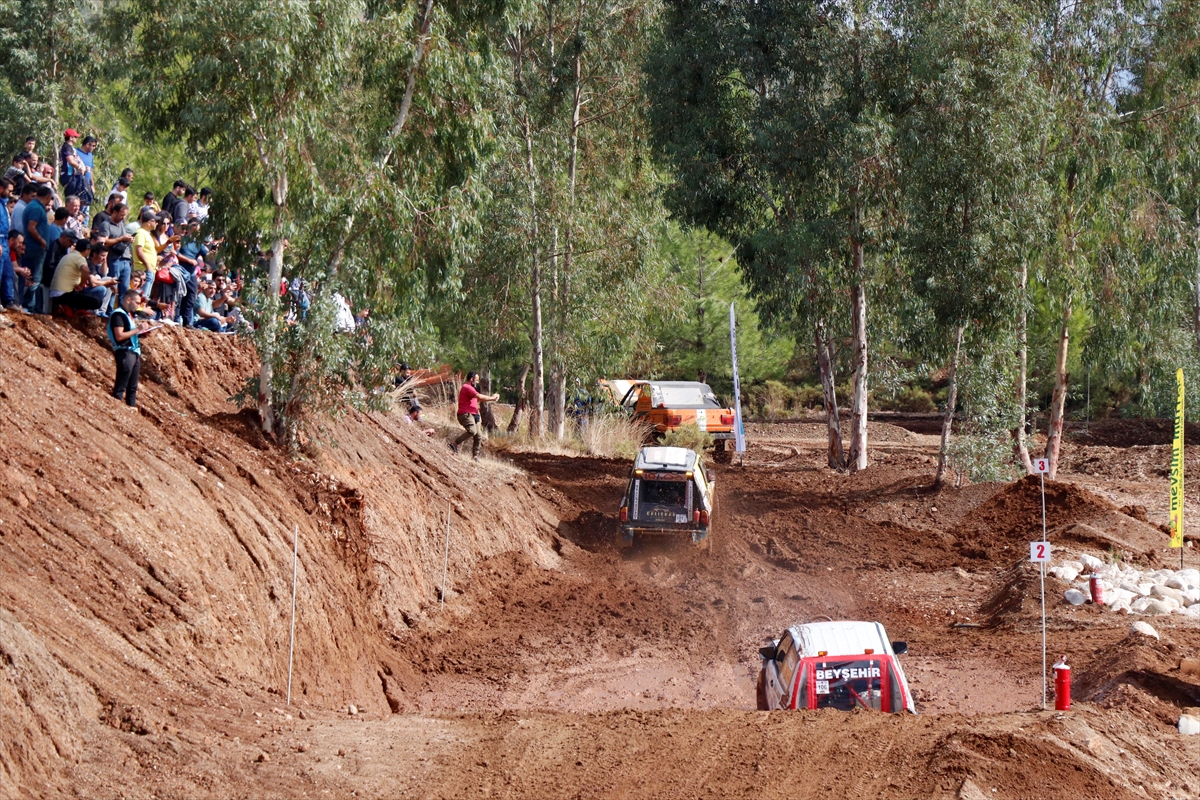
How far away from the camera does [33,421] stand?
1208 centimetres

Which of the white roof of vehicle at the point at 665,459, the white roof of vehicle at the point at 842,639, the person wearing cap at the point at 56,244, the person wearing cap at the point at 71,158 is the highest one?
the person wearing cap at the point at 71,158

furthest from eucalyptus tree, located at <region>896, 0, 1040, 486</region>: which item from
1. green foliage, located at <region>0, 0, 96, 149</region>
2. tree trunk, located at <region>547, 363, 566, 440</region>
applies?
green foliage, located at <region>0, 0, 96, 149</region>

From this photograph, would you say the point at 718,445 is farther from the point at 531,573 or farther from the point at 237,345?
the point at 237,345

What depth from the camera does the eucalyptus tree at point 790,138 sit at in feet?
92.5

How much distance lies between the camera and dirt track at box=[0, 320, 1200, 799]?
9.44 metres

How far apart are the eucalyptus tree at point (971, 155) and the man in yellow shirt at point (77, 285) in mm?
18008

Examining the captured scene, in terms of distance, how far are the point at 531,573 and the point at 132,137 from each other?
22709 mm

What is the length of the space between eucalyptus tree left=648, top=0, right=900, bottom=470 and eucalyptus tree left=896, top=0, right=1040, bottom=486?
57.6 inches

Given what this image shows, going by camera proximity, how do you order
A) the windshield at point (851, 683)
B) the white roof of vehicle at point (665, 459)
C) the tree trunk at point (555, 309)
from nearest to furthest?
1. the windshield at point (851, 683)
2. the white roof of vehicle at point (665, 459)
3. the tree trunk at point (555, 309)

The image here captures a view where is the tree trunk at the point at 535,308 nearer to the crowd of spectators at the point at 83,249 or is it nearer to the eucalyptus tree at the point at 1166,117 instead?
the crowd of spectators at the point at 83,249

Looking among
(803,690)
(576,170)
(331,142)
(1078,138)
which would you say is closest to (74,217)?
(331,142)

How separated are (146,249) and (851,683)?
36.3 ft

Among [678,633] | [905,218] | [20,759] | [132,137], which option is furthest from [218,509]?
[132,137]

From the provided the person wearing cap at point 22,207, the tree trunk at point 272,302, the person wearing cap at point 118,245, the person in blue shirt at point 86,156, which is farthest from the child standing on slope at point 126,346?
the person in blue shirt at point 86,156
